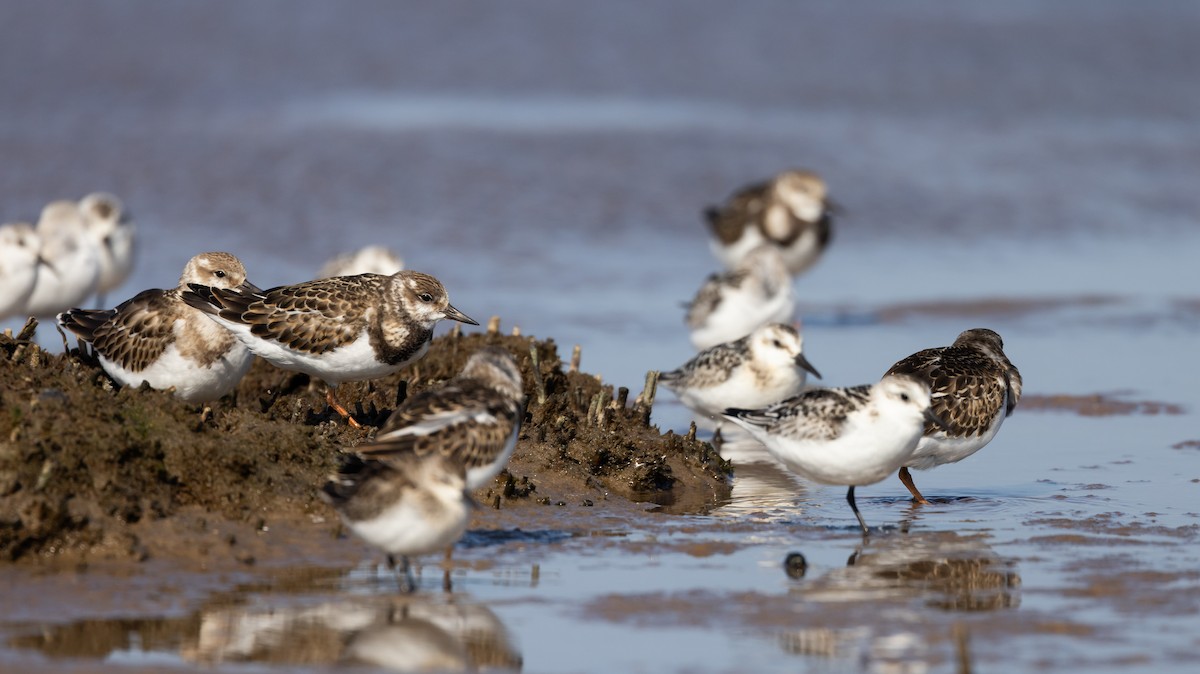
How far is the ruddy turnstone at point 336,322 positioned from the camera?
369 inches

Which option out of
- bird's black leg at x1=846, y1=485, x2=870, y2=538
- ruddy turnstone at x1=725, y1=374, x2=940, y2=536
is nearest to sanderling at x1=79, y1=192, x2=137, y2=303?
ruddy turnstone at x1=725, y1=374, x2=940, y2=536

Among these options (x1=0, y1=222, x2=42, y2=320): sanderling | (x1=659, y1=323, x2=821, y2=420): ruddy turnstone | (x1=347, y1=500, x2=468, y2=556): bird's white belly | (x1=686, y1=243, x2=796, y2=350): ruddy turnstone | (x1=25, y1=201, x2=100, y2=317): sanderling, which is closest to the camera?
(x1=347, y1=500, x2=468, y2=556): bird's white belly

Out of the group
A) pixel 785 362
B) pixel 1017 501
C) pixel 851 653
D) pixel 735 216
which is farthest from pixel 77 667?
pixel 735 216

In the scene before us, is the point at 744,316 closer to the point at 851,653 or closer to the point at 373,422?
the point at 373,422

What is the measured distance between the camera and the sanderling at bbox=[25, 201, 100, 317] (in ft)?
50.8

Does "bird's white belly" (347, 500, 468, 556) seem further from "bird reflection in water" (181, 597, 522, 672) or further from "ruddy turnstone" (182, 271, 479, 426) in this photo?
"ruddy turnstone" (182, 271, 479, 426)

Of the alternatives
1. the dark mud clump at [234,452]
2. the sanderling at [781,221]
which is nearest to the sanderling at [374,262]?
the dark mud clump at [234,452]

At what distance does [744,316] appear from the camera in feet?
49.8

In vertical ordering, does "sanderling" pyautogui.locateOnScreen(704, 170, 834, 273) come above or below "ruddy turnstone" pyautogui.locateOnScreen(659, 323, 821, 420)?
above

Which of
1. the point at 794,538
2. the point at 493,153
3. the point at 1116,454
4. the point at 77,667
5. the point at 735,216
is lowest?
the point at 77,667

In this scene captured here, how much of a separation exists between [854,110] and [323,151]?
30.5 feet

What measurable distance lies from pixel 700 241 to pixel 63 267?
26.2 ft

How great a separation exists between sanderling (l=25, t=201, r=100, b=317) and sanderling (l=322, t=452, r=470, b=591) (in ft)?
29.5

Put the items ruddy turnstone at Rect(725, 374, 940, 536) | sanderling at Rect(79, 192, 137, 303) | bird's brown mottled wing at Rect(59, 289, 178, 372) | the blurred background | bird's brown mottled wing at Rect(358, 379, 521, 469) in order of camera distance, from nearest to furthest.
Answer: bird's brown mottled wing at Rect(358, 379, 521, 469) < ruddy turnstone at Rect(725, 374, 940, 536) < bird's brown mottled wing at Rect(59, 289, 178, 372) < sanderling at Rect(79, 192, 137, 303) < the blurred background
